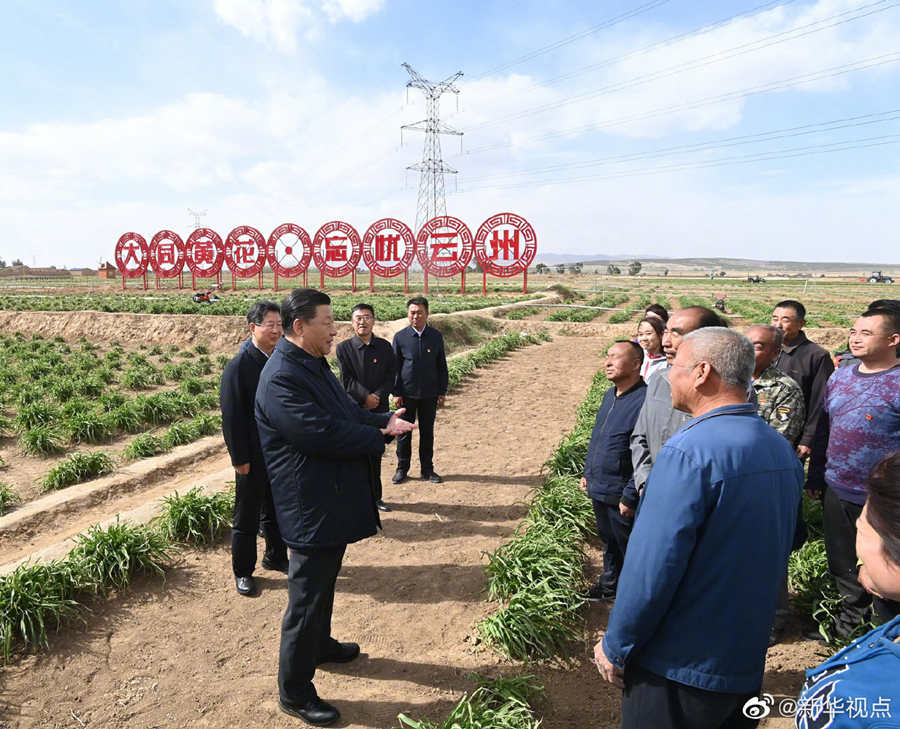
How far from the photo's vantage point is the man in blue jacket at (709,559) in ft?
5.44

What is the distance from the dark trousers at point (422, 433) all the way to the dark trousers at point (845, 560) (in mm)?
3720

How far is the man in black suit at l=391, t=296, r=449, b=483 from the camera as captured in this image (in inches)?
230

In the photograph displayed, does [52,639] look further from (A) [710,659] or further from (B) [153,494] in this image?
(A) [710,659]

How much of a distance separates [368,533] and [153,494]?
15.6 ft

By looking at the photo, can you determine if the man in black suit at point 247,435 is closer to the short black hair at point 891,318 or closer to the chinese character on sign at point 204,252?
Answer: the short black hair at point 891,318

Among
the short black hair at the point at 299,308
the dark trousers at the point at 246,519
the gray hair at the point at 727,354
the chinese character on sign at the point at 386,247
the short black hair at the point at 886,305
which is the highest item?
the chinese character on sign at the point at 386,247

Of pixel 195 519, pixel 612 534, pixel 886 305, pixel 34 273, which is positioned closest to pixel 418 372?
pixel 195 519

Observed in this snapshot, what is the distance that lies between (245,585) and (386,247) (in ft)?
A: 88.1

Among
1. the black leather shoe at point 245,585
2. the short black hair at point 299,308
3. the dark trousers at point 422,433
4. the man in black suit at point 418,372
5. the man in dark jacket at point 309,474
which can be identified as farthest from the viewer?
the dark trousers at point 422,433

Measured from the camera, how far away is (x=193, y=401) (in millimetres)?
9906

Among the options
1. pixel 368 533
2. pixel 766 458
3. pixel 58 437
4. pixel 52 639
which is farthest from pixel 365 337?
pixel 58 437

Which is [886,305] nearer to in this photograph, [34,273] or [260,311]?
[260,311]

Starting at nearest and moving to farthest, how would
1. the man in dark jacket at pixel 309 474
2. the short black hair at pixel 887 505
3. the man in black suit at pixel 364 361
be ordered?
the short black hair at pixel 887 505
the man in dark jacket at pixel 309 474
the man in black suit at pixel 364 361

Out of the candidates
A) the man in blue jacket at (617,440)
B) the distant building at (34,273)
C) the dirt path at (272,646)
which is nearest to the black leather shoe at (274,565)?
the dirt path at (272,646)
